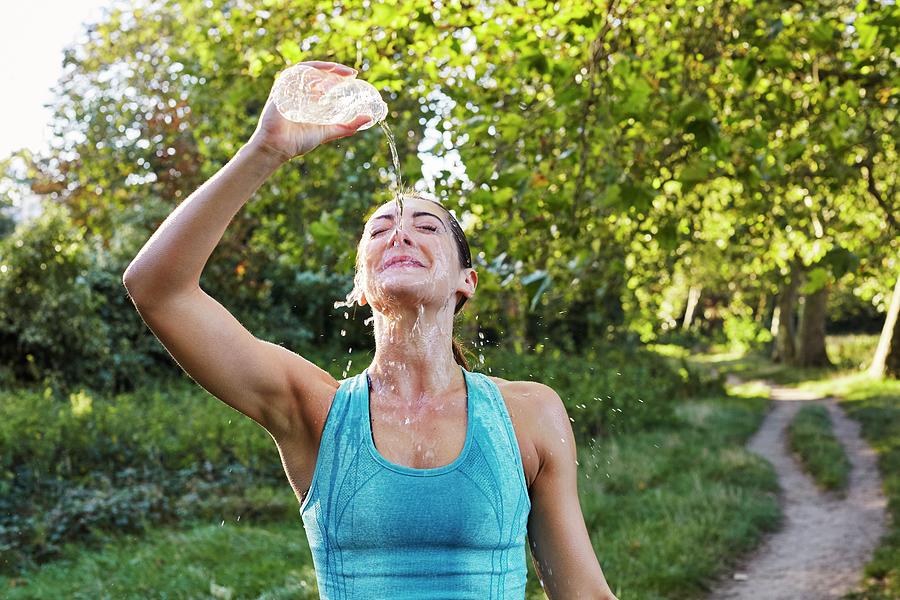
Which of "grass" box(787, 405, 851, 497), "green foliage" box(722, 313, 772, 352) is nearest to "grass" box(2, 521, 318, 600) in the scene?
"grass" box(787, 405, 851, 497)

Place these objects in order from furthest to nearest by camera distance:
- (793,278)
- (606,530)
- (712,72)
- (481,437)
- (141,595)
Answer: (793,278)
(606,530)
(712,72)
(141,595)
(481,437)

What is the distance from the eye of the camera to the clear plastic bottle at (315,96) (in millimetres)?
1992

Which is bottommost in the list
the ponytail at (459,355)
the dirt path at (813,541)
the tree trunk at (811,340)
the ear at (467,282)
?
the tree trunk at (811,340)

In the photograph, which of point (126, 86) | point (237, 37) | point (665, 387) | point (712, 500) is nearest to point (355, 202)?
point (237, 37)

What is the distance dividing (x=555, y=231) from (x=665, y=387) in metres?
10.7

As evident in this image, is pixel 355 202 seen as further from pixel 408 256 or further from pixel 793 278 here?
pixel 793 278

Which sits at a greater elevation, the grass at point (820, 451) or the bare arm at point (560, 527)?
the bare arm at point (560, 527)

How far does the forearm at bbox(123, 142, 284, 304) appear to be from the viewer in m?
1.90

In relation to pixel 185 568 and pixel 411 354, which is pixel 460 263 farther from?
pixel 185 568

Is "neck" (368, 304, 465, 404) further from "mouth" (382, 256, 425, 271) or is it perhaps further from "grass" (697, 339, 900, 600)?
"grass" (697, 339, 900, 600)

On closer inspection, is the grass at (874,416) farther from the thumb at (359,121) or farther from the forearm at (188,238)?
the forearm at (188,238)

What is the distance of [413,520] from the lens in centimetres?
194

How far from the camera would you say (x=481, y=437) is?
82.0 inches

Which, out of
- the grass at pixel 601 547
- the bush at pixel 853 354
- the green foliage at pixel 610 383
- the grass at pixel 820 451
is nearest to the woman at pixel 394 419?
the grass at pixel 601 547
